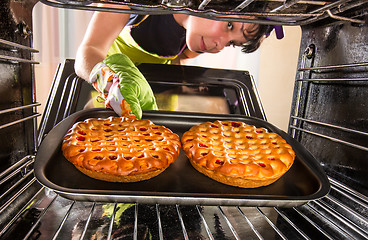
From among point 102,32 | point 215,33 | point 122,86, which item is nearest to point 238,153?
point 122,86

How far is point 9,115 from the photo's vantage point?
752 mm

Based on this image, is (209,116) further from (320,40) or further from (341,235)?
(341,235)

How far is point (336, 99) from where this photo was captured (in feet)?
2.81

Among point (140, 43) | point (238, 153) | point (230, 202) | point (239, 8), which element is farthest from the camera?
point (140, 43)

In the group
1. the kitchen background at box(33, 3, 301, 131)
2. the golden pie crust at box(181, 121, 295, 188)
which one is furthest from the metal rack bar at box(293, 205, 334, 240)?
the kitchen background at box(33, 3, 301, 131)

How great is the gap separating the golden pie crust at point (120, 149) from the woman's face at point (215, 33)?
74 centimetres

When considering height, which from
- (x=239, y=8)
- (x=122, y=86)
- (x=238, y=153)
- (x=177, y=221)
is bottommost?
(x=177, y=221)

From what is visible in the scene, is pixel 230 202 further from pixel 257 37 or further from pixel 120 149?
pixel 257 37

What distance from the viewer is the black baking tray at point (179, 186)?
59 centimetres

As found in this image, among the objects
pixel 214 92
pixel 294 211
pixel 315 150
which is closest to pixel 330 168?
pixel 315 150

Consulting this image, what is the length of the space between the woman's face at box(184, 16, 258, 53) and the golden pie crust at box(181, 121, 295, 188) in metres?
0.63

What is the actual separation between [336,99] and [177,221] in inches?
23.8

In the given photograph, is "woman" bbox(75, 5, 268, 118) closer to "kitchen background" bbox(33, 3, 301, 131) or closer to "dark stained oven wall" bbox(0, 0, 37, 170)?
"dark stained oven wall" bbox(0, 0, 37, 170)

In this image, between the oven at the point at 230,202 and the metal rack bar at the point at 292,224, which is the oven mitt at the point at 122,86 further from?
the metal rack bar at the point at 292,224
